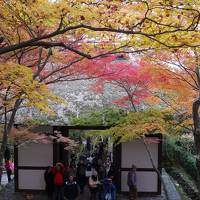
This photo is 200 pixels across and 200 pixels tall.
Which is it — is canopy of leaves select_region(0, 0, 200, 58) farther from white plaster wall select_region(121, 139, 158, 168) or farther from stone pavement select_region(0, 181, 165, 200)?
stone pavement select_region(0, 181, 165, 200)

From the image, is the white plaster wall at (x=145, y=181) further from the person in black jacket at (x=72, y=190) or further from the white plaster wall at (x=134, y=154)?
the person in black jacket at (x=72, y=190)

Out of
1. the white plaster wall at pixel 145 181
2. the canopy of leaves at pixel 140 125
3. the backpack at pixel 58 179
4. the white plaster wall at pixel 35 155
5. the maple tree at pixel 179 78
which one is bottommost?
the white plaster wall at pixel 145 181

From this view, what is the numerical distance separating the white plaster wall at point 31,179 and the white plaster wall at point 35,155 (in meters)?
0.27

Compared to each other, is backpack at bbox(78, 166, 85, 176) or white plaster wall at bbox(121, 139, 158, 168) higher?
white plaster wall at bbox(121, 139, 158, 168)

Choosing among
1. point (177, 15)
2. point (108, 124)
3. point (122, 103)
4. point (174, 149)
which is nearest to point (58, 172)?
point (108, 124)

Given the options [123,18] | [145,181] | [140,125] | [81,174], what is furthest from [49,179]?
[123,18]

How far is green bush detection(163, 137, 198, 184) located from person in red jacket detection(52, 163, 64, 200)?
286 inches

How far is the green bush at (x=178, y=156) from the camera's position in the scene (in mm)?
17719

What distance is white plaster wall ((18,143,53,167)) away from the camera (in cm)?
1364

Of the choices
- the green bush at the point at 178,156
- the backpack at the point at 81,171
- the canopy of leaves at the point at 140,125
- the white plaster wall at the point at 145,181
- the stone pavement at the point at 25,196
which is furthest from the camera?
the green bush at the point at 178,156

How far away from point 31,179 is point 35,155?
0.87 m

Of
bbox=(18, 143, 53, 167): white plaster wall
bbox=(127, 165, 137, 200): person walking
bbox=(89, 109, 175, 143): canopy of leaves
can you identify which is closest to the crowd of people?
bbox=(127, 165, 137, 200): person walking

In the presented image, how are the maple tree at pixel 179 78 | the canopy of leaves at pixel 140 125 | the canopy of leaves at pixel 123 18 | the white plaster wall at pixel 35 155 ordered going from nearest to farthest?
the canopy of leaves at pixel 123 18
the maple tree at pixel 179 78
the canopy of leaves at pixel 140 125
the white plaster wall at pixel 35 155

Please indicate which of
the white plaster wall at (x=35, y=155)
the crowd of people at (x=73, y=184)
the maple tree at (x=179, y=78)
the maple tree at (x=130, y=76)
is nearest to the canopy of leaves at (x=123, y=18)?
the maple tree at (x=179, y=78)
